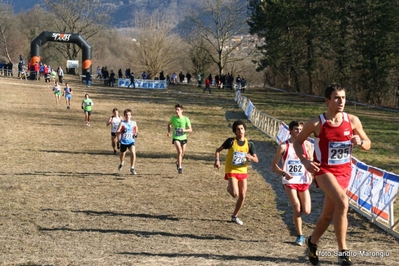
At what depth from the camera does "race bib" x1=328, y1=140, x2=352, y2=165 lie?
20.2ft

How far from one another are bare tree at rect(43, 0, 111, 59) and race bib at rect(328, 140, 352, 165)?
237 feet

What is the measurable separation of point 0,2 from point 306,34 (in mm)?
51076

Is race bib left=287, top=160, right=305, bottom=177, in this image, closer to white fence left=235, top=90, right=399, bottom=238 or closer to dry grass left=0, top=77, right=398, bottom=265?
dry grass left=0, top=77, right=398, bottom=265

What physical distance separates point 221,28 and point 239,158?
61.9 metres

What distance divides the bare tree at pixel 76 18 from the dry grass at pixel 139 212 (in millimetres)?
56631

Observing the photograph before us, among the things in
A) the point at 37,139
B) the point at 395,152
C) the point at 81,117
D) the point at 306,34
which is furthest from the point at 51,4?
the point at 395,152

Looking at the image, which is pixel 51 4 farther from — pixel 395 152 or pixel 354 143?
pixel 354 143

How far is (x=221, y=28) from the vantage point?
69.7 m

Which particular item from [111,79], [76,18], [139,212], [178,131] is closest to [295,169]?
[139,212]

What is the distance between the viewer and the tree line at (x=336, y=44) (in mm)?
35875

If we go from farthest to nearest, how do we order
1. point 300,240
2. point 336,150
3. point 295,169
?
1. point 295,169
2. point 300,240
3. point 336,150

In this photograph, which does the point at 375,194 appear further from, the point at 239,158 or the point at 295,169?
the point at 239,158

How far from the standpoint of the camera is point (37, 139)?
20875 mm

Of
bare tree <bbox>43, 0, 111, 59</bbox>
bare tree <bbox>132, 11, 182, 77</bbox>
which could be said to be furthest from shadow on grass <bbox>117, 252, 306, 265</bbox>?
bare tree <bbox>43, 0, 111, 59</bbox>
